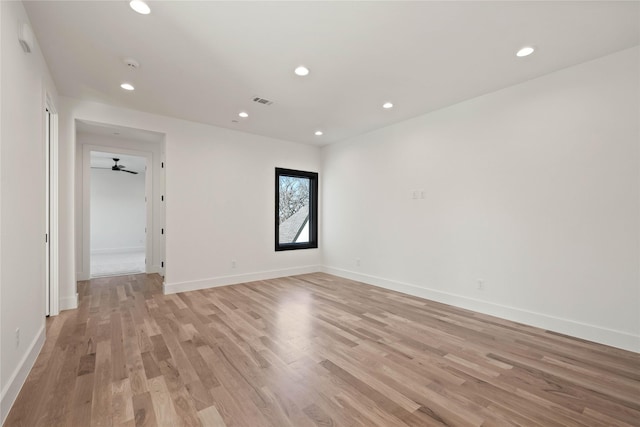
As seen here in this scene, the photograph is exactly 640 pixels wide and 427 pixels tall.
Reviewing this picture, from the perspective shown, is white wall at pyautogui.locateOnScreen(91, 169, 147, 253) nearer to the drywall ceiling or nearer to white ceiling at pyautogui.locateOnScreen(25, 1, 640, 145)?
the drywall ceiling

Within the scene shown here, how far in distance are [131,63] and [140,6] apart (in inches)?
Result: 38.1

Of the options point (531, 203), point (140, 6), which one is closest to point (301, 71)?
point (140, 6)

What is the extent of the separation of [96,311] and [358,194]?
14.3 feet

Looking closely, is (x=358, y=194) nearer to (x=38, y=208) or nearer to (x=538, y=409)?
(x=538, y=409)

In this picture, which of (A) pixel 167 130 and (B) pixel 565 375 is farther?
(A) pixel 167 130

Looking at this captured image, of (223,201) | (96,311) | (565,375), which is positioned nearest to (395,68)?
(565,375)

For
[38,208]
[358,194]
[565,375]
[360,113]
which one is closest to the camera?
[565,375]

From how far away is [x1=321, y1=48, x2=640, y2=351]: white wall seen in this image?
2.66 m

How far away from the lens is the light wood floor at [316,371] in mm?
1728

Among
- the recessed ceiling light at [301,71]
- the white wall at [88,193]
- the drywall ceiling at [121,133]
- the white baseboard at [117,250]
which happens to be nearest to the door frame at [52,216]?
the white wall at [88,193]

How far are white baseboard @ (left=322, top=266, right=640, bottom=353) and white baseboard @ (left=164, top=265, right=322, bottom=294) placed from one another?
72.8 inches

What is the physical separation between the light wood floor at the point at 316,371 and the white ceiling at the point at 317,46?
2755 millimetres

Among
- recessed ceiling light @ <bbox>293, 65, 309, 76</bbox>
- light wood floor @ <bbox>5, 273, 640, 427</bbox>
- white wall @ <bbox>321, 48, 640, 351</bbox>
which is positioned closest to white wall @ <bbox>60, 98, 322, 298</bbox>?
light wood floor @ <bbox>5, 273, 640, 427</bbox>

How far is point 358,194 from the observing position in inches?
213
